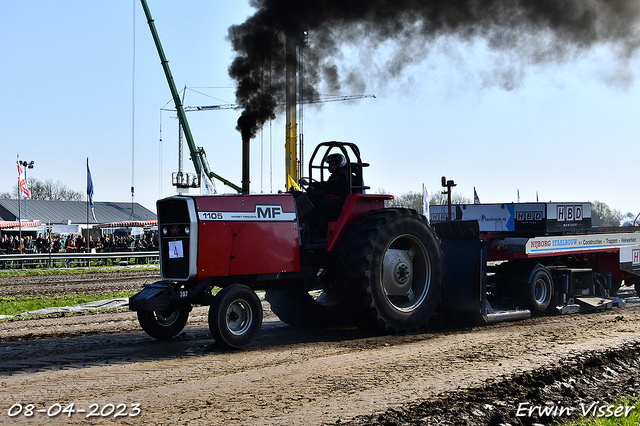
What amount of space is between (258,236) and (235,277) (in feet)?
1.76

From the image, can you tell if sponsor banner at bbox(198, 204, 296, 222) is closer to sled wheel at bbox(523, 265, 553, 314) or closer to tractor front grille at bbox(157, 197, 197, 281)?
tractor front grille at bbox(157, 197, 197, 281)

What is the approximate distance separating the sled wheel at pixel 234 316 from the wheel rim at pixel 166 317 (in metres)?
1.01

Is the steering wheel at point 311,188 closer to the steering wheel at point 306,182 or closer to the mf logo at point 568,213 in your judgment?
the steering wheel at point 306,182

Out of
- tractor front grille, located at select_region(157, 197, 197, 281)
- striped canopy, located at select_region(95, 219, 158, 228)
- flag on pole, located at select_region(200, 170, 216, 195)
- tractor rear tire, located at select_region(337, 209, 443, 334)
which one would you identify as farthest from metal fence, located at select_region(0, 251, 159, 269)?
tractor rear tire, located at select_region(337, 209, 443, 334)

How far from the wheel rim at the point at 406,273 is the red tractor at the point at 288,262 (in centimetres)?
1

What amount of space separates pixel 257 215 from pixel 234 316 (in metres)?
1.19

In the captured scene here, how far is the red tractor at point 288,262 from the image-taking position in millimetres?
6777

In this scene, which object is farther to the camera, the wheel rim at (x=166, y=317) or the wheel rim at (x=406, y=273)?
the wheel rim at (x=406, y=273)

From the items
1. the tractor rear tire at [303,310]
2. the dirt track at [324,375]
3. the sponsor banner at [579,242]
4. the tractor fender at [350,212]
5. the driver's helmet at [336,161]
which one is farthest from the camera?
the sponsor banner at [579,242]

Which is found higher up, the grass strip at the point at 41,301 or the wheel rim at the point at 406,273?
the wheel rim at the point at 406,273

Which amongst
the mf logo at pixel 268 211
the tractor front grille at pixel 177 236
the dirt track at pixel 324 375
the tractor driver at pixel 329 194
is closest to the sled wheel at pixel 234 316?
the dirt track at pixel 324 375

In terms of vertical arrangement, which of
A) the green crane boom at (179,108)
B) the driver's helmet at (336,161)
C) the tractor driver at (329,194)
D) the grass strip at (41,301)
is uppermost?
the green crane boom at (179,108)

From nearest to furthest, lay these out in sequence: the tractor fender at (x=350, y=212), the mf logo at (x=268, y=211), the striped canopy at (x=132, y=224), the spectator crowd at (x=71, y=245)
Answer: the mf logo at (x=268, y=211), the tractor fender at (x=350, y=212), the spectator crowd at (x=71, y=245), the striped canopy at (x=132, y=224)

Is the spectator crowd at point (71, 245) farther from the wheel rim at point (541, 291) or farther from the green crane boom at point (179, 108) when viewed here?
the wheel rim at point (541, 291)
